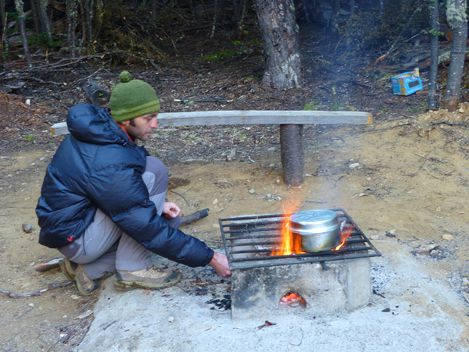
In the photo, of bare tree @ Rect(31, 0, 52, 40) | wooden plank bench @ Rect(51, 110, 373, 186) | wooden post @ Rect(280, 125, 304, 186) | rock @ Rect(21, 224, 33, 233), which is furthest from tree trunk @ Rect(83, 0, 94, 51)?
wooden post @ Rect(280, 125, 304, 186)

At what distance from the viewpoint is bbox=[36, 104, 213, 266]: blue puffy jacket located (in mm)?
2973

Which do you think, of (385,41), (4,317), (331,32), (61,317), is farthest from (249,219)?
(331,32)

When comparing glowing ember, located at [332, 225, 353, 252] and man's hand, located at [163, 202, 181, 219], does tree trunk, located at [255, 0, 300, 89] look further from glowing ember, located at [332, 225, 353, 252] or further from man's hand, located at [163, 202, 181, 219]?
glowing ember, located at [332, 225, 353, 252]

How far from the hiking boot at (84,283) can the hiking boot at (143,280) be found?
26 centimetres

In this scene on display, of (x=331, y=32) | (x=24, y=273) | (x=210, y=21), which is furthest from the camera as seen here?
(x=210, y=21)

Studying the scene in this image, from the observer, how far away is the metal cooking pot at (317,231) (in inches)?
114

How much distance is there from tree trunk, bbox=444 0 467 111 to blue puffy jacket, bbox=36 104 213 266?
376cm

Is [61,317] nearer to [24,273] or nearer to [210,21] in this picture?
[24,273]

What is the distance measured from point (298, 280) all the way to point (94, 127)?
131 centimetres

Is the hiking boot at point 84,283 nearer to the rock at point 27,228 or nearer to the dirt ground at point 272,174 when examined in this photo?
the dirt ground at point 272,174

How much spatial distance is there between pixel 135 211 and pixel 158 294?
598 millimetres

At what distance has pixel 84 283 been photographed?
11.9ft

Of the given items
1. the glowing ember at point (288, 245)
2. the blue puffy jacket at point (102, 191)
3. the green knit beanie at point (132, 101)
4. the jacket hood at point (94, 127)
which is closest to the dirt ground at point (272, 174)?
the blue puffy jacket at point (102, 191)

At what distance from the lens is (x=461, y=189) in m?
4.77
